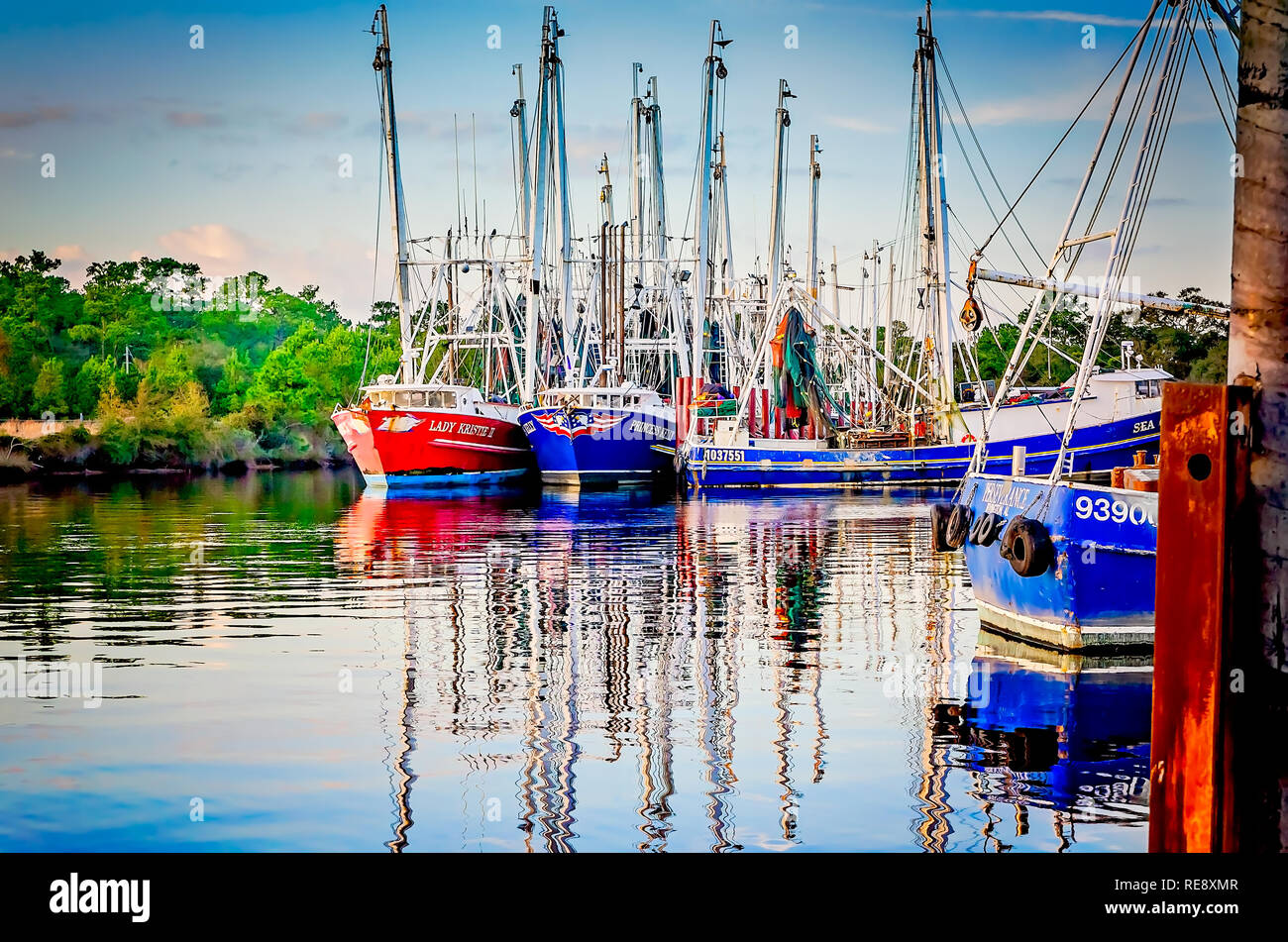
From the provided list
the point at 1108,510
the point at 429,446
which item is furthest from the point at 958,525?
the point at 429,446

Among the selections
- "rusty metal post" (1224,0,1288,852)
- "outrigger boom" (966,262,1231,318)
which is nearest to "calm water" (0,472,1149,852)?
"rusty metal post" (1224,0,1288,852)

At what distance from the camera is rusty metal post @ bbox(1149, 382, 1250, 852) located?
269 inches

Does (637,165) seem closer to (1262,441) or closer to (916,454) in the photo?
(916,454)

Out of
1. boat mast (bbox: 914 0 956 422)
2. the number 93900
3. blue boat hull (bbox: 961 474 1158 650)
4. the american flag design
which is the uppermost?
boat mast (bbox: 914 0 956 422)

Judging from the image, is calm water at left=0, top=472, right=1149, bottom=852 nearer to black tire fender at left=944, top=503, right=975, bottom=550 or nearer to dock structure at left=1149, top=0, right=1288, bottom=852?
black tire fender at left=944, top=503, right=975, bottom=550

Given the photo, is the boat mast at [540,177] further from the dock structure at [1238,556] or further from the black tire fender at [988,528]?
the dock structure at [1238,556]

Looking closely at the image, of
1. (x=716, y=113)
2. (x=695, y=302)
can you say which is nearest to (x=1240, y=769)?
(x=695, y=302)

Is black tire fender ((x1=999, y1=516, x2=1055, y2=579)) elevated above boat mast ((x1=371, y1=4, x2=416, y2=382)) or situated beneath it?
situated beneath

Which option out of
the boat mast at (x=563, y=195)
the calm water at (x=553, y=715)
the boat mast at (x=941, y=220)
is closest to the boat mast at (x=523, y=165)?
the boat mast at (x=563, y=195)

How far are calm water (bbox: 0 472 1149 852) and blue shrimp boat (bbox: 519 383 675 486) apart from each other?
31168 millimetres
